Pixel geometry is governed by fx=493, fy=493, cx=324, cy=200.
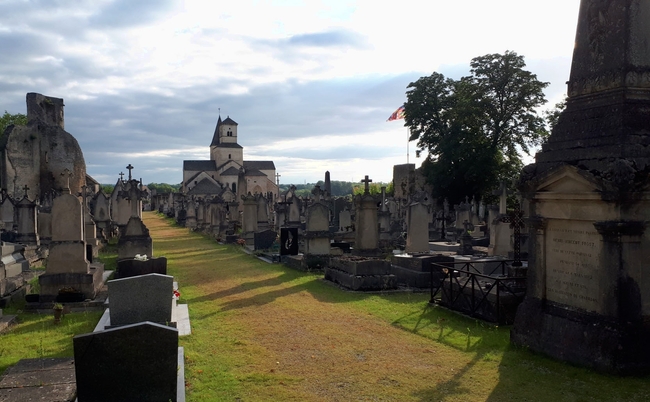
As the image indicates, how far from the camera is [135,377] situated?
4523 mm

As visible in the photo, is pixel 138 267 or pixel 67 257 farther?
pixel 138 267

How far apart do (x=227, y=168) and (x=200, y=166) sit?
633 cm

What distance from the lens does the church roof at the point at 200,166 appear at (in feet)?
309

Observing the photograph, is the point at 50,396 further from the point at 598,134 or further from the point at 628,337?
the point at 598,134

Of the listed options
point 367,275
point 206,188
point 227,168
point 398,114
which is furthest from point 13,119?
point 367,275

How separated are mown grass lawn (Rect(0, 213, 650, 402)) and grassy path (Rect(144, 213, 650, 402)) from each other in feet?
0.05

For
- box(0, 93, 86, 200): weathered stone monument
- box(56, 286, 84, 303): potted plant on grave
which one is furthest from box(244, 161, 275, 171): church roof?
box(56, 286, 84, 303): potted plant on grave

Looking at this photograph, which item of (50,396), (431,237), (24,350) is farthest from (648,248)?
(431,237)

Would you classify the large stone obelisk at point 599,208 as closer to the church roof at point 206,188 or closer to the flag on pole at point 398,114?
the flag on pole at point 398,114

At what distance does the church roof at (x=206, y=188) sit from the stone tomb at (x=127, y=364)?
73911mm

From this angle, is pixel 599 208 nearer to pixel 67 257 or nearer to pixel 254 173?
pixel 67 257

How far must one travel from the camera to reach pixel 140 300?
7609 mm

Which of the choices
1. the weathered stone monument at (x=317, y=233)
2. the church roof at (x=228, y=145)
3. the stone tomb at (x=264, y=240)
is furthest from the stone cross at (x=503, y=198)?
the church roof at (x=228, y=145)

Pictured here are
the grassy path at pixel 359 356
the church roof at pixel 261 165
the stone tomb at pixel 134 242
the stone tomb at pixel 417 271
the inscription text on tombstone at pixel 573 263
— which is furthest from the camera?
the church roof at pixel 261 165
